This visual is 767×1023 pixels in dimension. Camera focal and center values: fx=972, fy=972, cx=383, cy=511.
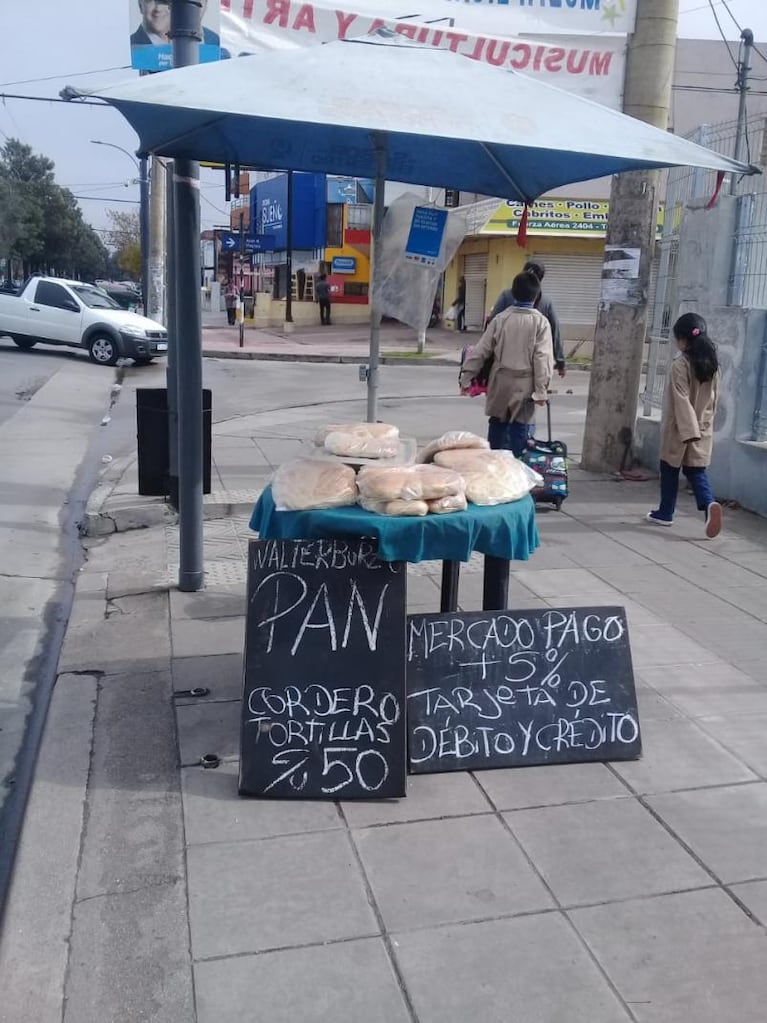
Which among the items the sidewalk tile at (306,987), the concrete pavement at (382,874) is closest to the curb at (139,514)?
the concrete pavement at (382,874)

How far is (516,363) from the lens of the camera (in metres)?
7.34

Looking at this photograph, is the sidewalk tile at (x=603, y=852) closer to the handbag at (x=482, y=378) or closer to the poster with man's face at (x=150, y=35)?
the handbag at (x=482, y=378)

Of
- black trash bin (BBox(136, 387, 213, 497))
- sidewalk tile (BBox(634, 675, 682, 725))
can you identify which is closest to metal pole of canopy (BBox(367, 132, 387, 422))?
black trash bin (BBox(136, 387, 213, 497))

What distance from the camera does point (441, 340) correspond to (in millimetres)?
31141

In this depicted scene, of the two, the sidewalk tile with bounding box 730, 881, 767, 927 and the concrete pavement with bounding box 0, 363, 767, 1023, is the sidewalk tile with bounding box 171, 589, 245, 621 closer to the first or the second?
the concrete pavement with bounding box 0, 363, 767, 1023

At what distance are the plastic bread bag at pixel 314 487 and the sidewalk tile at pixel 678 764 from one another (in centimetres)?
157

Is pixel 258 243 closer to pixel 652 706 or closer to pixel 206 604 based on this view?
pixel 206 604

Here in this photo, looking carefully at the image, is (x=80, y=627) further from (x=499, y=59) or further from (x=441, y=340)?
(x=441, y=340)

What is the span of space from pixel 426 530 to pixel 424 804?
1.03 meters

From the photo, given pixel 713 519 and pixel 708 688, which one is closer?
pixel 708 688

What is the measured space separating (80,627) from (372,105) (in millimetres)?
3339

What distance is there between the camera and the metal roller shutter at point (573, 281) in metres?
29.2

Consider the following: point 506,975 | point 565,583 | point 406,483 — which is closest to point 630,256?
point 565,583

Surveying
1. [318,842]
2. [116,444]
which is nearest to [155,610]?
[318,842]
